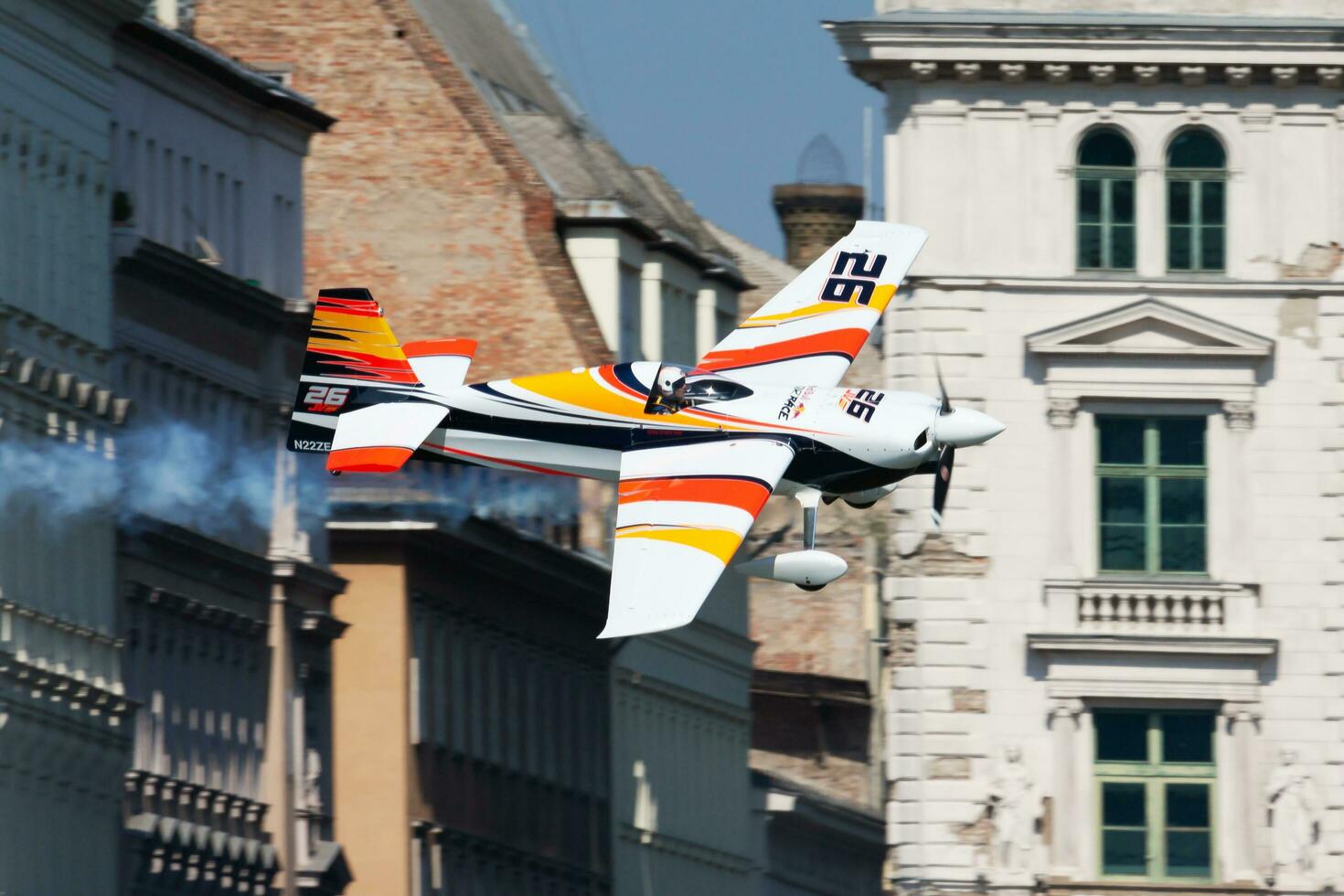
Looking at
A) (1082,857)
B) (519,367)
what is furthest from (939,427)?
(519,367)

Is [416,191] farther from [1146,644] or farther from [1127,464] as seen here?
[1146,644]

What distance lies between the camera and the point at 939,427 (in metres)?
61.6

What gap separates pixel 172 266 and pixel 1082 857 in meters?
19.7

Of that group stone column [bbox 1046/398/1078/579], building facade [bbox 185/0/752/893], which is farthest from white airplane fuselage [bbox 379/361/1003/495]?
building facade [bbox 185/0/752/893]

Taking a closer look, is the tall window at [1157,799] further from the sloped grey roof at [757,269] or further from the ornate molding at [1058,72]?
the sloped grey roof at [757,269]

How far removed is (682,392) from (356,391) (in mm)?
5074

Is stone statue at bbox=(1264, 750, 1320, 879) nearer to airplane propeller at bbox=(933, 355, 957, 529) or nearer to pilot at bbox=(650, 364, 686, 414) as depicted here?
airplane propeller at bbox=(933, 355, 957, 529)

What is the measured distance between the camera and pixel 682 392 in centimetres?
6178

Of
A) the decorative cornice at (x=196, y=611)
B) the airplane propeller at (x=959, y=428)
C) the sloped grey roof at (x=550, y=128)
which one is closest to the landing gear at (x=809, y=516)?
the airplane propeller at (x=959, y=428)

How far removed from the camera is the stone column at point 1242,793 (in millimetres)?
88000

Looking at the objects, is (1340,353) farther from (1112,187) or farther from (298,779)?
(298,779)

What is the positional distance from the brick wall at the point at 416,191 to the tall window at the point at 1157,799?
852 inches

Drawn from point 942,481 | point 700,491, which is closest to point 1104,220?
point 942,481

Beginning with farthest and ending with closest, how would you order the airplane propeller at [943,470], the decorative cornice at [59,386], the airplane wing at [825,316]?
the decorative cornice at [59,386]
the airplane wing at [825,316]
the airplane propeller at [943,470]
